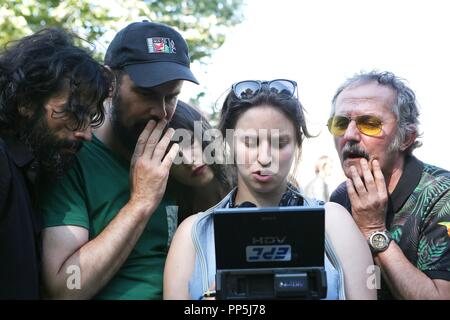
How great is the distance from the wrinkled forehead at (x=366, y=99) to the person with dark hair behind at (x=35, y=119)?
1.28 m

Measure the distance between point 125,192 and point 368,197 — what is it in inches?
46.2

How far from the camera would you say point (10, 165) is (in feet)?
7.50

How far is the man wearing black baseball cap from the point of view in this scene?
254 centimetres

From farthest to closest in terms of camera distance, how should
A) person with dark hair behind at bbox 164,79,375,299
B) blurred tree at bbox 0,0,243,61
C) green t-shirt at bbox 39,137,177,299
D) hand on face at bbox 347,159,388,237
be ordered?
blurred tree at bbox 0,0,243,61, hand on face at bbox 347,159,388,237, green t-shirt at bbox 39,137,177,299, person with dark hair behind at bbox 164,79,375,299

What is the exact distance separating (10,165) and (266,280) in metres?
1.05

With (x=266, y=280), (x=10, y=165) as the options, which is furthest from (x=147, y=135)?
(x=266, y=280)

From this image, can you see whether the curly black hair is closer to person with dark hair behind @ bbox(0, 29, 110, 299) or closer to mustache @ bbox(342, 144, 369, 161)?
person with dark hair behind @ bbox(0, 29, 110, 299)

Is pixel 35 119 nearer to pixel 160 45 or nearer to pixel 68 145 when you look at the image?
pixel 68 145

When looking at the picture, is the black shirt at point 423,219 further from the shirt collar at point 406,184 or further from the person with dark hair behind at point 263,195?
the person with dark hair behind at point 263,195

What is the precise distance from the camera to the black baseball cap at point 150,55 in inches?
118

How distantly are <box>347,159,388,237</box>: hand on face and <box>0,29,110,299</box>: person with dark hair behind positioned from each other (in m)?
1.28

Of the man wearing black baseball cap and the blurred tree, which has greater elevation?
the blurred tree

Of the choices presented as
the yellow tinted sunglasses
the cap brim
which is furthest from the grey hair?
the cap brim

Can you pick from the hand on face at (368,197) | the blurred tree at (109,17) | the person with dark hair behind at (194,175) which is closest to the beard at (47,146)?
the person with dark hair behind at (194,175)
